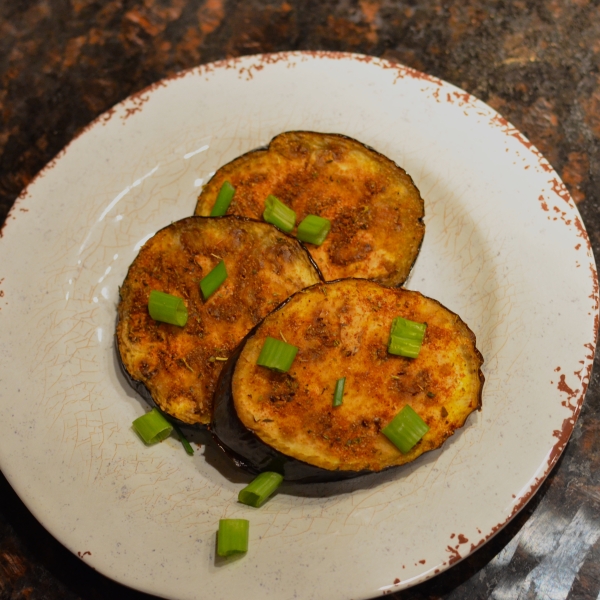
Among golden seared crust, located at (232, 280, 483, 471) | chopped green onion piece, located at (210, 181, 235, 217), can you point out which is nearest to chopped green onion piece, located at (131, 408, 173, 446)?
golden seared crust, located at (232, 280, 483, 471)

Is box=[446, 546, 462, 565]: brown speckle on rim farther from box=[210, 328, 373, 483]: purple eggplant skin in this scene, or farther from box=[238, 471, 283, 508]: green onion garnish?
box=[238, 471, 283, 508]: green onion garnish

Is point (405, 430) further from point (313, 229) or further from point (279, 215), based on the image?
point (279, 215)

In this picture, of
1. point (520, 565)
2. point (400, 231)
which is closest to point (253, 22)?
point (400, 231)

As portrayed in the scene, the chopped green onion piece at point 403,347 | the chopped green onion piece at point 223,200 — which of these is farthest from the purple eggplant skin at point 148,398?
the chopped green onion piece at point 403,347

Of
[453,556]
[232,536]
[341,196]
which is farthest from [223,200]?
[453,556]

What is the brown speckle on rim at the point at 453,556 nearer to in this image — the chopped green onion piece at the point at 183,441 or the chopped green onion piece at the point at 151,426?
the chopped green onion piece at the point at 183,441

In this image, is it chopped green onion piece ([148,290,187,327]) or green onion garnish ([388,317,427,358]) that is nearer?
green onion garnish ([388,317,427,358])
